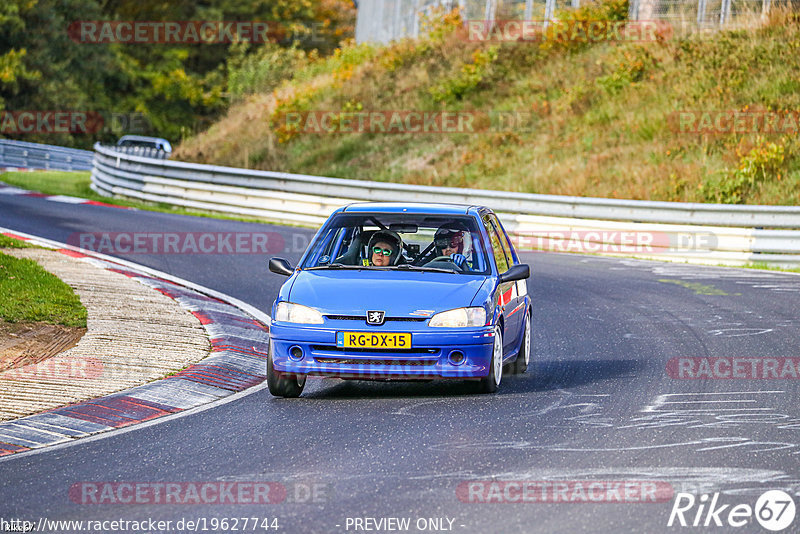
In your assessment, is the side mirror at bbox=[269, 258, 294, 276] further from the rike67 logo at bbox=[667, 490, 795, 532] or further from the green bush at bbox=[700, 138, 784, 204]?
the green bush at bbox=[700, 138, 784, 204]

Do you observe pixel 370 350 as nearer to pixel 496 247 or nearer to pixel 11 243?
pixel 496 247

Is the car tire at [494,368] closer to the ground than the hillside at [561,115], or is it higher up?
closer to the ground

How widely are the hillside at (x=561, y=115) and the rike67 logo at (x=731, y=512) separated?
17.8 meters

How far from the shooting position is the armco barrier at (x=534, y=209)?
2038 cm

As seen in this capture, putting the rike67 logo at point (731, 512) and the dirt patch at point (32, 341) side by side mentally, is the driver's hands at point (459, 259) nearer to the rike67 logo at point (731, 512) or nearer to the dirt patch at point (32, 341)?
the dirt patch at point (32, 341)

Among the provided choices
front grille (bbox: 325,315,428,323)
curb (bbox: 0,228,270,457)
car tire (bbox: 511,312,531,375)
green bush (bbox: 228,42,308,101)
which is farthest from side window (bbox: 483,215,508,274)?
green bush (bbox: 228,42,308,101)

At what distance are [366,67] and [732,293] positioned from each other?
2331cm

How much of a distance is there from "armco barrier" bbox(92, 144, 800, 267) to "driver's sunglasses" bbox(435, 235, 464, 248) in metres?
10.9

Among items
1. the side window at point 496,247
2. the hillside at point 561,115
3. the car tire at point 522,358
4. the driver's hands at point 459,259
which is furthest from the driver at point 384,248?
the hillside at point 561,115

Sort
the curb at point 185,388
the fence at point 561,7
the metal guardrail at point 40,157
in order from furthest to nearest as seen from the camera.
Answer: the metal guardrail at point 40,157 → the fence at point 561,7 → the curb at point 185,388

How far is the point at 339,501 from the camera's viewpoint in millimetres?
6316

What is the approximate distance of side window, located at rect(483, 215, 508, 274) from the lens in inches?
413

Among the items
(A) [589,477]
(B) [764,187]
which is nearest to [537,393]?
(A) [589,477]

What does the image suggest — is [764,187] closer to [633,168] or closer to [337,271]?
[633,168]
